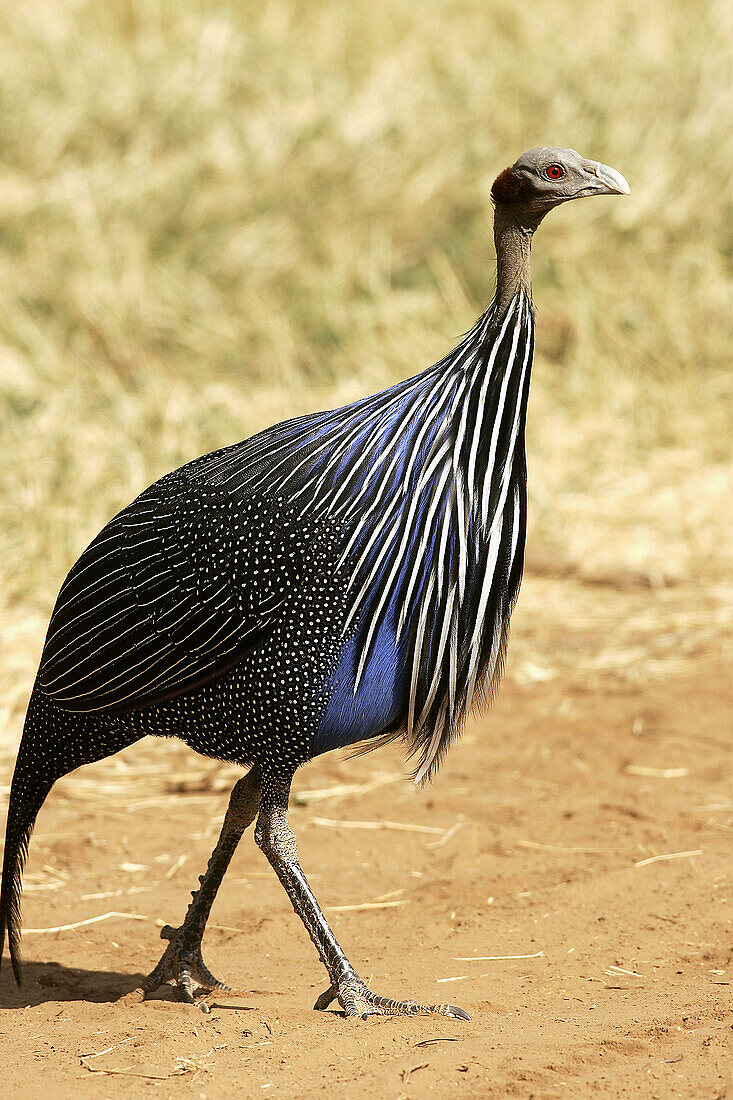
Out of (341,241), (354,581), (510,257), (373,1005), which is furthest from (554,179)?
(341,241)

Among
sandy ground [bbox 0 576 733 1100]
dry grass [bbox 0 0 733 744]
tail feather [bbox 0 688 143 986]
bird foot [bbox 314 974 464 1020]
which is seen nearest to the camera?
sandy ground [bbox 0 576 733 1100]

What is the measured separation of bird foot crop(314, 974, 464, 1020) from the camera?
311 cm

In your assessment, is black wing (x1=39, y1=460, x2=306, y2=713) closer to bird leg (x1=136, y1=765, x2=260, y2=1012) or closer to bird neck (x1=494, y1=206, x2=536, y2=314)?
bird leg (x1=136, y1=765, x2=260, y2=1012)

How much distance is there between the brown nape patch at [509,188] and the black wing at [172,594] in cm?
93

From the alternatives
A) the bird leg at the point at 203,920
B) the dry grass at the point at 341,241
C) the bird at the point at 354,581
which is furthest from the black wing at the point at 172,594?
the dry grass at the point at 341,241

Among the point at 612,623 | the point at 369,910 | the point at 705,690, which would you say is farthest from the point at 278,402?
the point at 369,910

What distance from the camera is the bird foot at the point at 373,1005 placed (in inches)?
122

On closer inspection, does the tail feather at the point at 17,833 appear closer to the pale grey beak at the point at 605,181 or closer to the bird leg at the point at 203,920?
the bird leg at the point at 203,920

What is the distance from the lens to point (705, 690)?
546 cm

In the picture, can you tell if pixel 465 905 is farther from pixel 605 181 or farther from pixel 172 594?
pixel 605 181

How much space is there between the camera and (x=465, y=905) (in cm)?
401

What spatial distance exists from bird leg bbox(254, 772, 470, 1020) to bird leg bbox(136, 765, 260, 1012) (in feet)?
0.81

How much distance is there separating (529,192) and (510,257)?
16cm

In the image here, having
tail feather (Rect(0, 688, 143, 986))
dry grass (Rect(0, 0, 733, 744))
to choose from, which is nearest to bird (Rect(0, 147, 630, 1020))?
tail feather (Rect(0, 688, 143, 986))
